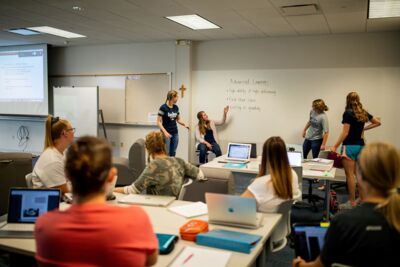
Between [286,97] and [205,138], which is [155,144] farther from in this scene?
[286,97]

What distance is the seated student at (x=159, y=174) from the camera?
103 inches

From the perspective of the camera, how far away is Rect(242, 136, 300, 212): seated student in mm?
2252

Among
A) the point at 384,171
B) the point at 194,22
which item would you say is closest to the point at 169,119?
the point at 194,22

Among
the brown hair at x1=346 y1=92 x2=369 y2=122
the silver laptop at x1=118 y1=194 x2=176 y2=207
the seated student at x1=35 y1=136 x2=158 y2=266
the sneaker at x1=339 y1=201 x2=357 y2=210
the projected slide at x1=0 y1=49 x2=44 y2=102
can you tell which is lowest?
the sneaker at x1=339 y1=201 x2=357 y2=210

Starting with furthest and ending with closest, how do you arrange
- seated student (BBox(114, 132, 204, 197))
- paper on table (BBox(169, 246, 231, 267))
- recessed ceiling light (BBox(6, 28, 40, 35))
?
recessed ceiling light (BBox(6, 28, 40, 35))
seated student (BBox(114, 132, 204, 197))
paper on table (BBox(169, 246, 231, 267))

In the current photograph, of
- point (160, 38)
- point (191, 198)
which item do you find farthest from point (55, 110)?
point (191, 198)

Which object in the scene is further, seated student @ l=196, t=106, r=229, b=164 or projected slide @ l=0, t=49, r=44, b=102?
projected slide @ l=0, t=49, r=44, b=102

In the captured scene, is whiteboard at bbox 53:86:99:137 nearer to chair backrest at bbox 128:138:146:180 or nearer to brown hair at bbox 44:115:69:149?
chair backrest at bbox 128:138:146:180

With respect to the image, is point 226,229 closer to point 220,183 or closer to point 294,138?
point 220,183

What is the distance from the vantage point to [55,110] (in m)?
8.01

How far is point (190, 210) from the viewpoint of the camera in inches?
89.8

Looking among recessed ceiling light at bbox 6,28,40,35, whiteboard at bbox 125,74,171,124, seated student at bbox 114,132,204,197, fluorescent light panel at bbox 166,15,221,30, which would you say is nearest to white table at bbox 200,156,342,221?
seated student at bbox 114,132,204,197

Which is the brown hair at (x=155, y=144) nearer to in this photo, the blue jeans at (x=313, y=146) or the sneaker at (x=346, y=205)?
the sneaker at (x=346, y=205)

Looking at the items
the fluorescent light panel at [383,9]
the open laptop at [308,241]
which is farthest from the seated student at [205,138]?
the open laptop at [308,241]
